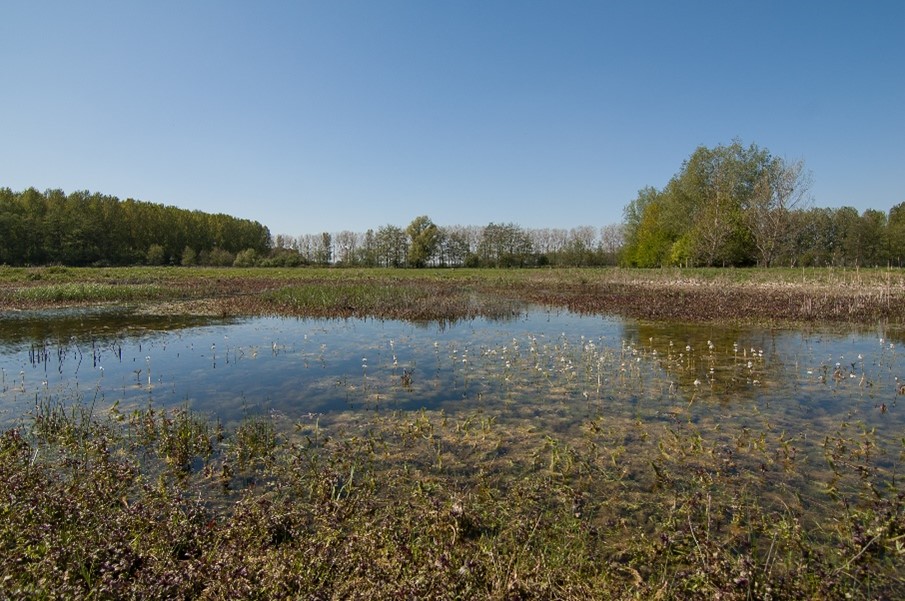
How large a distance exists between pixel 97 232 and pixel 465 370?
3247 inches

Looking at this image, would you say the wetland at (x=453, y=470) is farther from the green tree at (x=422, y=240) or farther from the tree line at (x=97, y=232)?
the green tree at (x=422, y=240)

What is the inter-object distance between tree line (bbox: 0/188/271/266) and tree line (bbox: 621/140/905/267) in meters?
66.1

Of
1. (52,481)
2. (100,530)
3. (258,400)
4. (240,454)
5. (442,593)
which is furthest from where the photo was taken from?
(258,400)

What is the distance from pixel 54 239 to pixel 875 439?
86.4m

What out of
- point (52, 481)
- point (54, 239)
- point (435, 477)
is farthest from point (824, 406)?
point (54, 239)

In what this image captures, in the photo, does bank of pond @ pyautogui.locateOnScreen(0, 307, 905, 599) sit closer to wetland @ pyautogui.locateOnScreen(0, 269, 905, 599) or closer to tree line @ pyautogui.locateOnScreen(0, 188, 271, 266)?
wetland @ pyautogui.locateOnScreen(0, 269, 905, 599)

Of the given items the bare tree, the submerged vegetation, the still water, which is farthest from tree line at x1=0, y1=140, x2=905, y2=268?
the submerged vegetation

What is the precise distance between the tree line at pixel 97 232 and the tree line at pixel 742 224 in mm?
66055

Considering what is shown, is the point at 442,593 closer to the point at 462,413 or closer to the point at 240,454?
the point at 240,454

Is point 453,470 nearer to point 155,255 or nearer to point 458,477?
point 458,477

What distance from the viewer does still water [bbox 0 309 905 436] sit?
774cm

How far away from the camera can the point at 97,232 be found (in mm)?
69688

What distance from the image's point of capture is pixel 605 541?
3.91 m

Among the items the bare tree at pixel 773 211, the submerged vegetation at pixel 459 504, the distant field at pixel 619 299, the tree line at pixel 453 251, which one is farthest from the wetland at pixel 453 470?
the tree line at pixel 453 251
